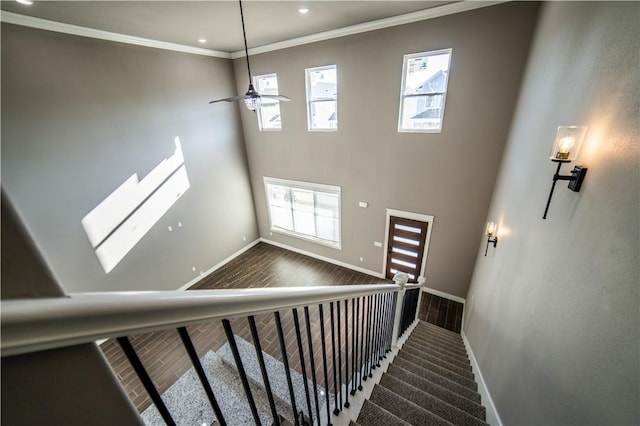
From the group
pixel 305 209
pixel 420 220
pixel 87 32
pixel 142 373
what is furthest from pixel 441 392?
pixel 87 32

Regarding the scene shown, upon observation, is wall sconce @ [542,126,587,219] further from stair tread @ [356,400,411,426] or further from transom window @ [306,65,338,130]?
transom window @ [306,65,338,130]

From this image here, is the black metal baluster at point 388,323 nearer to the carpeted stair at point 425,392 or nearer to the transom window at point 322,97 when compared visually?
the carpeted stair at point 425,392

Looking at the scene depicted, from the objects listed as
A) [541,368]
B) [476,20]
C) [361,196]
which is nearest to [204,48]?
[361,196]

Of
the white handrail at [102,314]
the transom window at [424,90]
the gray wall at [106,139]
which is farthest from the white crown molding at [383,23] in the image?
the white handrail at [102,314]

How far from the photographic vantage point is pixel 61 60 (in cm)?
354

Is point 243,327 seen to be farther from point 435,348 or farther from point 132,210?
point 435,348

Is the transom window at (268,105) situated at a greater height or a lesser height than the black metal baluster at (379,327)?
greater

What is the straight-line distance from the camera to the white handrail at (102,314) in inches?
11.7

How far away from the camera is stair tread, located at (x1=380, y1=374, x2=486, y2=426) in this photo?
1950 mm

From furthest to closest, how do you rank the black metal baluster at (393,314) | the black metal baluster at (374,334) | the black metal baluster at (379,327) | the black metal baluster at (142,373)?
Result: the black metal baluster at (393,314) → the black metal baluster at (379,327) → the black metal baluster at (374,334) → the black metal baluster at (142,373)

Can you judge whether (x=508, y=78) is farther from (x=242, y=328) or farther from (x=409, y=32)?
(x=242, y=328)

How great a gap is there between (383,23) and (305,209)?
4.06m

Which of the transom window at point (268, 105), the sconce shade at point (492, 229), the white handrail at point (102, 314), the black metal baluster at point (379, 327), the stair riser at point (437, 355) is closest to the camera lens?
the white handrail at point (102, 314)

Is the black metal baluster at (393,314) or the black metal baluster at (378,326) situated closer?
the black metal baluster at (378,326)
